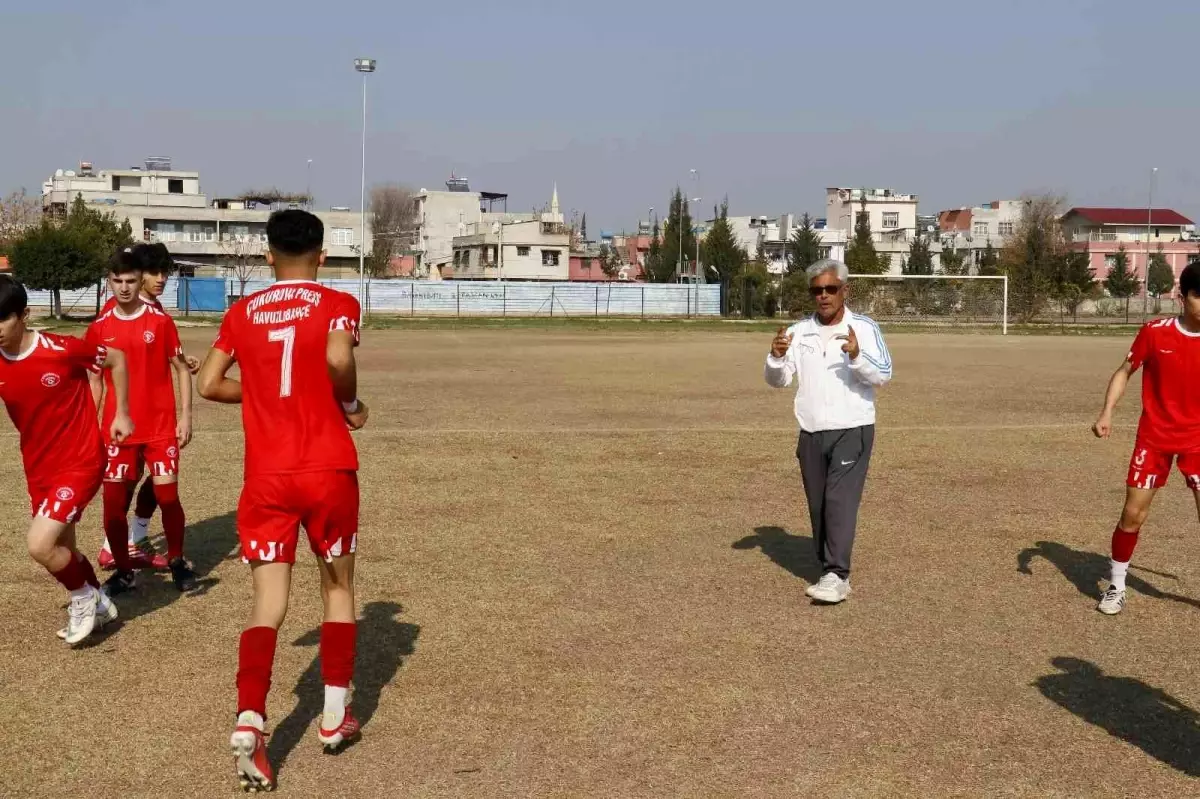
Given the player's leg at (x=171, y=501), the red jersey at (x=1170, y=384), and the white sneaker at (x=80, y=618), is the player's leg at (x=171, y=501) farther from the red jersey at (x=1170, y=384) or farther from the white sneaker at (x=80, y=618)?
the red jersey at (x=1170, y=384)

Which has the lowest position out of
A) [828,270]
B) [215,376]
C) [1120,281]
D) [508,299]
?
[215,376]

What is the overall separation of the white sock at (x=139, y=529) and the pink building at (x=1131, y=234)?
9629 centimetres

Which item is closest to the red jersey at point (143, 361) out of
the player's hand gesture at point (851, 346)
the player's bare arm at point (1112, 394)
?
the player's hand gesture at point (851, 346)

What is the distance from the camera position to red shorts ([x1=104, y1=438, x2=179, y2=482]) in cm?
697

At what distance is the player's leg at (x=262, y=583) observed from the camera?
14.2 feet

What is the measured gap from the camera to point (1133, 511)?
6.91m

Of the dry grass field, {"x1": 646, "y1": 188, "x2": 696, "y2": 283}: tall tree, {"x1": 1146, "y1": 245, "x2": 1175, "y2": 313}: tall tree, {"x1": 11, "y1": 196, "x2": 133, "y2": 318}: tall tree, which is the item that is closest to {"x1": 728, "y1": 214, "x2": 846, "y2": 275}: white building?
{"x1": 646, "y1": 188, "x2": 696, "y2": 283}: tall tree

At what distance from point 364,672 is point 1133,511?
4338 mm

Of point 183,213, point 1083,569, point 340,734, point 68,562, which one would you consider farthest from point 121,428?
point 183,213

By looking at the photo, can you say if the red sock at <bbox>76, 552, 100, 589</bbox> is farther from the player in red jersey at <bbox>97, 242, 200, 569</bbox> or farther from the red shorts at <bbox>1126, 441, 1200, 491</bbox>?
the red shorts at <bbox>1126, 441, 1200, 491</bbox>

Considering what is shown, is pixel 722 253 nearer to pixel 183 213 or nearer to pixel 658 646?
pixel 183 213

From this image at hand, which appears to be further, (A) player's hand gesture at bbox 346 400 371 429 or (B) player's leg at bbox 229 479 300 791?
(A) player's hand gesture at bbox 346 400 371 429

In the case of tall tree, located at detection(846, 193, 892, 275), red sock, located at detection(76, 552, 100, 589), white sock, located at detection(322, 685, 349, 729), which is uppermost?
tall tree, located at detection(846, 193, 892, 275)

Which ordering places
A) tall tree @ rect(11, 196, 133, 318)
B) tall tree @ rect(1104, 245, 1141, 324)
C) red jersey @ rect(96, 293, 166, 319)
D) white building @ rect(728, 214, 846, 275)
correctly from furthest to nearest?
white building @ rect(728, 214, 846, 275) < tall tree @ rect(1104, 245, 1141, 324) < tall tree @ rect(11, 196, 133, 318) < red jersey @ rect(96, 293, 166, 319)
